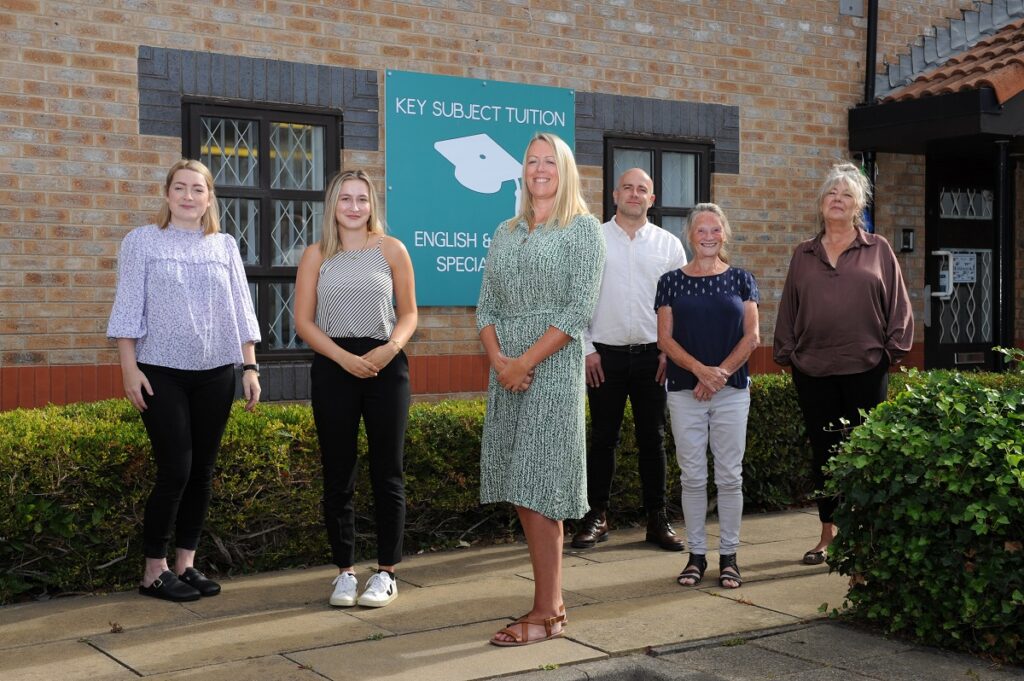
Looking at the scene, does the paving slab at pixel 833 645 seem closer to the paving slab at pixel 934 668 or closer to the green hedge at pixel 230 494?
the paving slab at pixel 934 668

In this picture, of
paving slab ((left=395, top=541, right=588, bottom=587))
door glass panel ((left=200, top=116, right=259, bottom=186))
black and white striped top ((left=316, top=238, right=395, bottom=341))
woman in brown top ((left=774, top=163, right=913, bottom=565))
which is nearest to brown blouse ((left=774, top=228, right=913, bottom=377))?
woman in brown top ((left=774, top=163, right=913, bottom=565))

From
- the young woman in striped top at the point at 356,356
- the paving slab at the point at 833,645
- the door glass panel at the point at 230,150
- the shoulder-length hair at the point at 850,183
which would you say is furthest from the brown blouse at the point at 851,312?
the door glass panel at the point at 230,150

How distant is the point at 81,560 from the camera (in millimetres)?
5500

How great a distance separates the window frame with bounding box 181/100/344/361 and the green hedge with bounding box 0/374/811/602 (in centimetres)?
167

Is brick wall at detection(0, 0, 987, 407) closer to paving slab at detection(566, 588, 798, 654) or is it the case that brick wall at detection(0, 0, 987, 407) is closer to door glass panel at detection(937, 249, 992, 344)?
door glass panel at detection(937, 249, 992, 344)

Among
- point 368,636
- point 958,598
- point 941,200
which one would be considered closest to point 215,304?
point 368,636

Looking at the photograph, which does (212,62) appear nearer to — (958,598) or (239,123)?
(239,123)

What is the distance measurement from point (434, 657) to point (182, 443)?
158 cm

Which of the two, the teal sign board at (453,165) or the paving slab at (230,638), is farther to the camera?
the teal sign board at (453,165)

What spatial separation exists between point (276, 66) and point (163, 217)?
107 inches

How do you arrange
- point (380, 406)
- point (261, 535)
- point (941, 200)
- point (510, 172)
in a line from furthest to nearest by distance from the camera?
point (941, 200) < point (510, 172) < point (261, 535) < point (380, 406)

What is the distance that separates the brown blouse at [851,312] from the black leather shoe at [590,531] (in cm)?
139

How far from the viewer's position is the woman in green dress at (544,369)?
472cm

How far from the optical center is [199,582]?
17.9 feet
